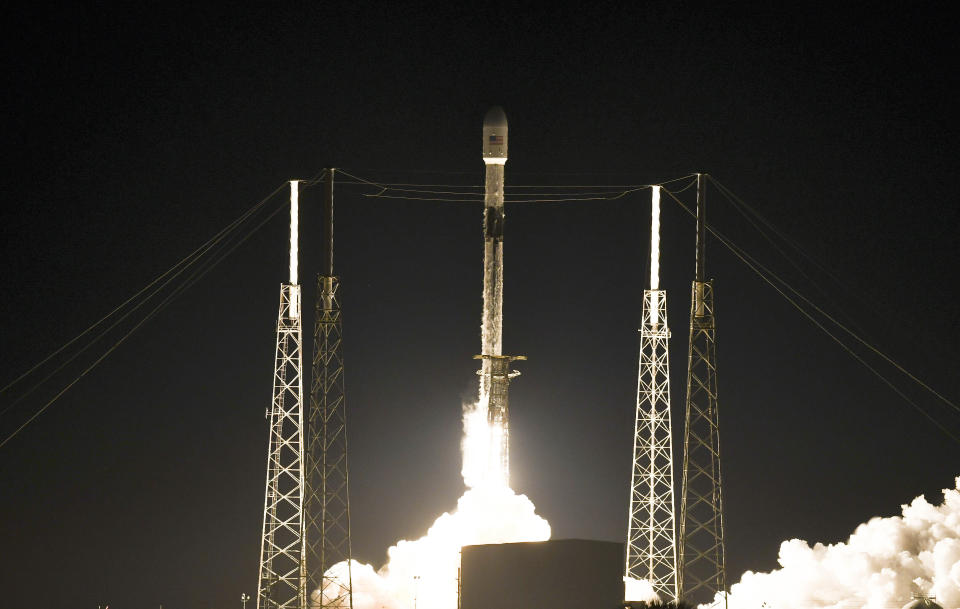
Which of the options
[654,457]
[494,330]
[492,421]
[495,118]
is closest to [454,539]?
[492,421]

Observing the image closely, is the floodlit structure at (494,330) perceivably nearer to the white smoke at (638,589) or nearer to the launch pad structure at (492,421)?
the launch pad structure at (492,421)

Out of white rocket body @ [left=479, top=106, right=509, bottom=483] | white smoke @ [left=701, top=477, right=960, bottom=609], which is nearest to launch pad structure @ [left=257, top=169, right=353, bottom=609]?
white rocket body @ [left=479, top=106, right=509, bottom=483]

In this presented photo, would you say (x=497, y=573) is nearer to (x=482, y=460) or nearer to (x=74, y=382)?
(x=482, y=460)

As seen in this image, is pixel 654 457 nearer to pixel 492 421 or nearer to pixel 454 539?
pixel 492 421

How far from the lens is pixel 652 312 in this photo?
63344mm

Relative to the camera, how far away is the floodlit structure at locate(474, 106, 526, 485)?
215 feet

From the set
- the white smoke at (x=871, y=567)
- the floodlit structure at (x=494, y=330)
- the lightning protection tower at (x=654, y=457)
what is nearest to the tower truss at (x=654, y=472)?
the lightning protection tower at (x=654, y=457)

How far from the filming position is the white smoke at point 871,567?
69125 millimetres

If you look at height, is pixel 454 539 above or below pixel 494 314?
below

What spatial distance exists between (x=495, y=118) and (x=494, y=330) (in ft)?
24.5

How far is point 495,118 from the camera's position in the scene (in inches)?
2618

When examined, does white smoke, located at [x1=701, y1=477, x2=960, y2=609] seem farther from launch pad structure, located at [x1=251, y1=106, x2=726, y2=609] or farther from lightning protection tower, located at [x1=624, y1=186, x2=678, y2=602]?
launch pad structure, located at [x1=251, y1=106, x2=726, y2=609]

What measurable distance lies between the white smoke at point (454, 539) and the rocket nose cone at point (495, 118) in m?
9.82

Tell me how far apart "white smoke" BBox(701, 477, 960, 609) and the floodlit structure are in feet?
33.8
